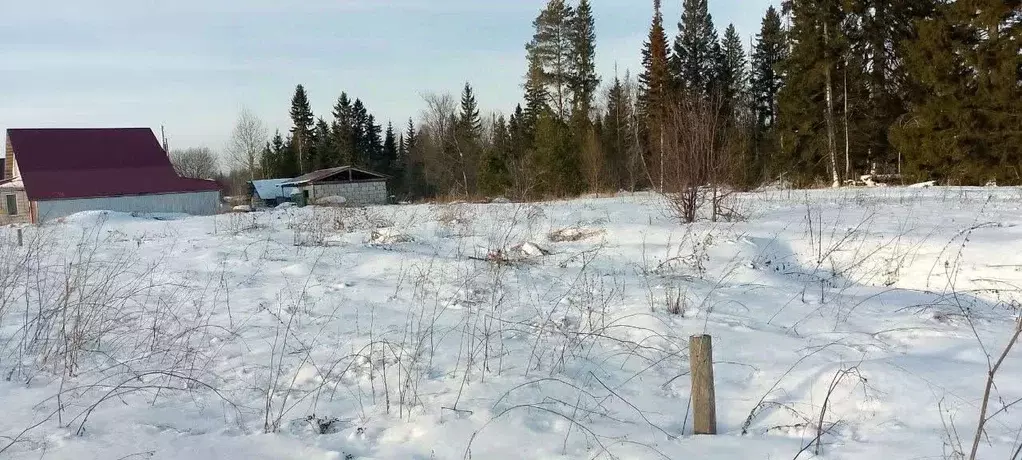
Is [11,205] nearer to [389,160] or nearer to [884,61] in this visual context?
[389,160]

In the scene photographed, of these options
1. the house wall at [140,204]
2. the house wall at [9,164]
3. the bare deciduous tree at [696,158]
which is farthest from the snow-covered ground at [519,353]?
the house wall at [9,164]

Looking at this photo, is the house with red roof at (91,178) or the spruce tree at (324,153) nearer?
the house with red roof at (91,178)

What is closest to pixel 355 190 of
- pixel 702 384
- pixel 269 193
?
pixel 269 193

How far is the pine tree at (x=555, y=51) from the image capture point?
122 feet

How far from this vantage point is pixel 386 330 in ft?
14.0

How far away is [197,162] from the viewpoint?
7575cm

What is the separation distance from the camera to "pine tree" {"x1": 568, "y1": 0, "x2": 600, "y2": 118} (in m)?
37.3

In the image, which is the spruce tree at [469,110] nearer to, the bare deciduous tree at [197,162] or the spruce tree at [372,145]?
the spruce tree at [372,145]

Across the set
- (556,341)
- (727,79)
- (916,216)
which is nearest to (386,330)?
(556,341)

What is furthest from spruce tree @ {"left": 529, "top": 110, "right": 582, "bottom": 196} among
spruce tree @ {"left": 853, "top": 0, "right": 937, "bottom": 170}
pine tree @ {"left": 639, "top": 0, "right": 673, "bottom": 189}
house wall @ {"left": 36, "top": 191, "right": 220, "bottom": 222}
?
house wall @ {"left": 36, "top": 191, "right": 220, "bottom": 222}

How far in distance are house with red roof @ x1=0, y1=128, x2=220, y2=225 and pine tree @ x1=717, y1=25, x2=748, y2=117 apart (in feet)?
100

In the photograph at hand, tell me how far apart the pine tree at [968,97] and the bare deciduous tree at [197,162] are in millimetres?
72440

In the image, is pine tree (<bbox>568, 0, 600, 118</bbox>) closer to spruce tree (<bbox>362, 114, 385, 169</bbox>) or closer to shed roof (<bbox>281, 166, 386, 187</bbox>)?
shed roof (<bbox>281, 166, 386, 187</bbox>)

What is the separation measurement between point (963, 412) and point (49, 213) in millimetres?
31579
